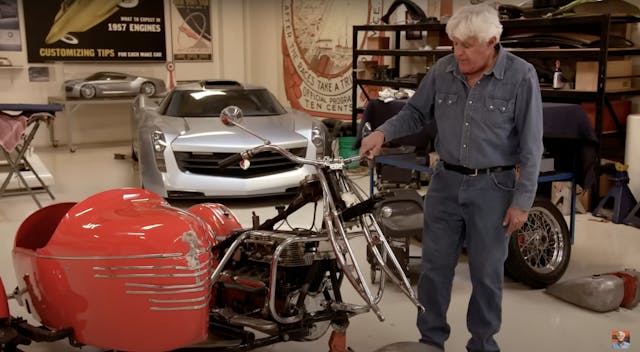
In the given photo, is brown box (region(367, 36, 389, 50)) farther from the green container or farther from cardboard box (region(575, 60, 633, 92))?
cardboard box (region(575, 60, 633, 92))

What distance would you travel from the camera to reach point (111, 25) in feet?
34.9

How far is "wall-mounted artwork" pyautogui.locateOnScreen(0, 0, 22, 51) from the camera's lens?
977cm

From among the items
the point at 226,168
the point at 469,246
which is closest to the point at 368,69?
the point at 226,168

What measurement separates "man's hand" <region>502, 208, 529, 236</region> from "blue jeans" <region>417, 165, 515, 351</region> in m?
0.03

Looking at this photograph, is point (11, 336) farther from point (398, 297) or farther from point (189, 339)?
point (398, 297)

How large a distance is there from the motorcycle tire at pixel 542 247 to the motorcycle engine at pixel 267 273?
70.4 inches

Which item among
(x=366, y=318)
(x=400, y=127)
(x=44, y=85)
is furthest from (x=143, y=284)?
(x=44, y=85)

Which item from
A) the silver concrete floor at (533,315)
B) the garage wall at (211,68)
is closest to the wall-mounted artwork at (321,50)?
the garage wall at (211,68)

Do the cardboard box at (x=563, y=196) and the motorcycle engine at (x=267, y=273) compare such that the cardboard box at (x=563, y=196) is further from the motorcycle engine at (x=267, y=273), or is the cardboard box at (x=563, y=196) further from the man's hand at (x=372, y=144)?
the motorcycle engine at (x=267, y=273)

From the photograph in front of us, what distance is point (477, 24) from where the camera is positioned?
2607 millimetres

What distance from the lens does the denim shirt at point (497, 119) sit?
2693mm

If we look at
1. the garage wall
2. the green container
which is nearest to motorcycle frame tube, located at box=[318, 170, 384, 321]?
the green container

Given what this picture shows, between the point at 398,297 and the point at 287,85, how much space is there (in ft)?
25.8

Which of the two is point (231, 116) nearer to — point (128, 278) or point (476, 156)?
point (128, 278)
